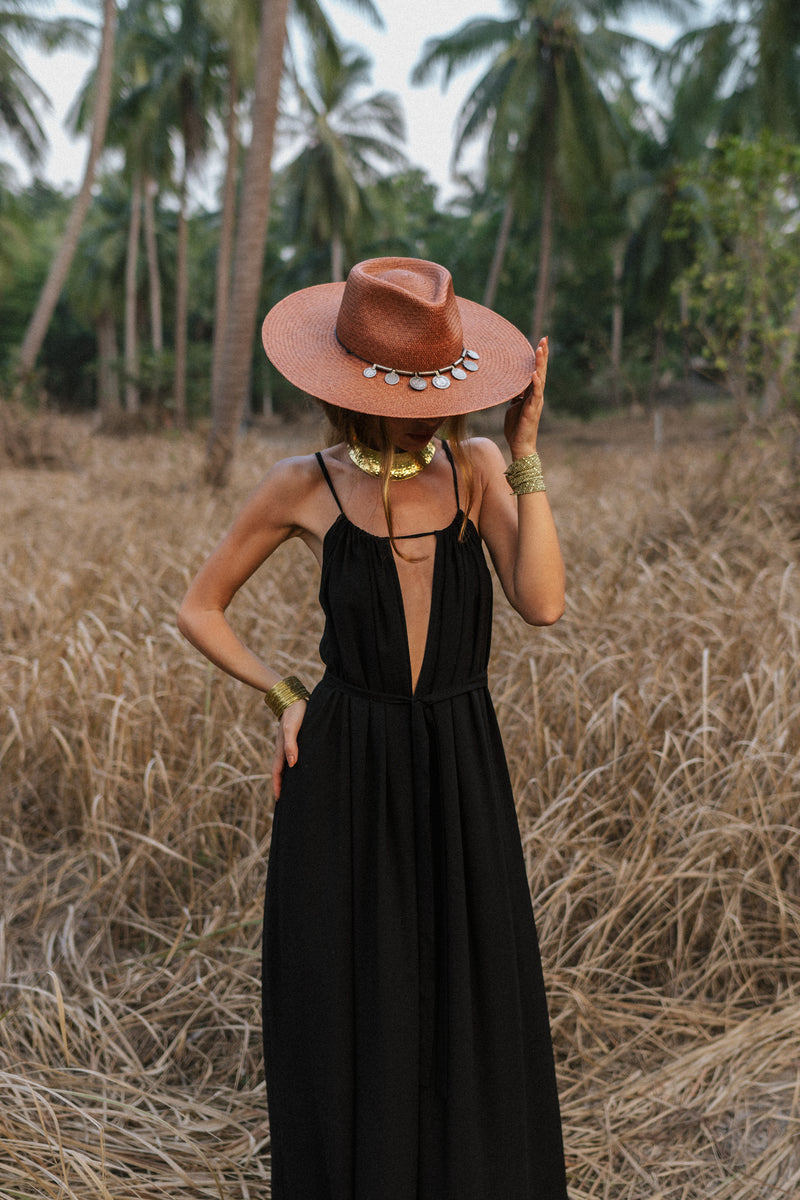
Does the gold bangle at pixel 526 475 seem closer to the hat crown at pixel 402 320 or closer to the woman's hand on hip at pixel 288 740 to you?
the hat crown at pixel 402 320

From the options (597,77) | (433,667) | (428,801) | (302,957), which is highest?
(597,77)

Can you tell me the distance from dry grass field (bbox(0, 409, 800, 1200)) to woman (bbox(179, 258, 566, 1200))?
0.65 meters

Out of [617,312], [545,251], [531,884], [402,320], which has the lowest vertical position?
[617,312]

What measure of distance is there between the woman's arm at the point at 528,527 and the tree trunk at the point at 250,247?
5.44 metres

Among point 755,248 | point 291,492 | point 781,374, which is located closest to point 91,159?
point 755,248

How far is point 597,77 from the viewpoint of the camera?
17.0m

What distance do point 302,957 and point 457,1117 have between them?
34 cm

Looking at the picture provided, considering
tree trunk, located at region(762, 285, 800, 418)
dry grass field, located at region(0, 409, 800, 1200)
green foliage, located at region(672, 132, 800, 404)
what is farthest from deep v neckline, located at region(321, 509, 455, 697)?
tree trunk, located at region(762, 285, 800, 418)

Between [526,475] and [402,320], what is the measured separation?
289 mm

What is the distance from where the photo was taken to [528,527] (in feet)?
4.41

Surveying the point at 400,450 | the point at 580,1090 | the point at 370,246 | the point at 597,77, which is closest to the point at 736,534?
the point at 580,1090

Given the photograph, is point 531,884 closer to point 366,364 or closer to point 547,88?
point 366,364

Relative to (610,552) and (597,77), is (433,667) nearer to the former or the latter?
(610,552)

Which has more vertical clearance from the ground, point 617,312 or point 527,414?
point 527,414
